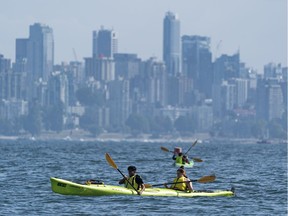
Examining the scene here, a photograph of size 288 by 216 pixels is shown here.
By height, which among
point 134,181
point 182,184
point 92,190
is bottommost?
point 92,190

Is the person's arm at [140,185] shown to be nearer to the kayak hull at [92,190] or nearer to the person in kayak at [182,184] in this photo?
the kayak hull at [92,190]

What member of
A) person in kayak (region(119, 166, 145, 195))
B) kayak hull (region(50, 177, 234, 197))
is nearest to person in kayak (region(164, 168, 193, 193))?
kayak hull (region(50, 177, 234, 197))

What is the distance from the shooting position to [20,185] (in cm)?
5803

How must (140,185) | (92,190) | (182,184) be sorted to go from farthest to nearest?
1. (182,184)
2. (92,190)
3. (140,185)

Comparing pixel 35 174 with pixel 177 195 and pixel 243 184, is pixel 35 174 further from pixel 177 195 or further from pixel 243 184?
pixel 177 195

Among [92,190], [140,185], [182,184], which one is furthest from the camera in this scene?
[182,184]

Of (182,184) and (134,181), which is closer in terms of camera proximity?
(134,181)

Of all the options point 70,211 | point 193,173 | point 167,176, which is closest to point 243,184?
point 167,176

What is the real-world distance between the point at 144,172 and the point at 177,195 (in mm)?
22596

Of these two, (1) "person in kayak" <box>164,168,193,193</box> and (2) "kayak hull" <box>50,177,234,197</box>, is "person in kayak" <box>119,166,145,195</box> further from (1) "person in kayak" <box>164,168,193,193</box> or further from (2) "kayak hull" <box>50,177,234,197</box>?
(1) "person in kayak" <box>164,168,193,193</box>

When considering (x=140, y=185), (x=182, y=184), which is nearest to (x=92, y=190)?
(x=140, y=185)

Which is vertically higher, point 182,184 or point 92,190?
point 182,184

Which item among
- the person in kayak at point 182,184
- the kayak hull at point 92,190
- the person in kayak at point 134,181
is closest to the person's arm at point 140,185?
the person in kayak at point 134,181

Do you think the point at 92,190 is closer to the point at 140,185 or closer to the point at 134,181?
the point at 134,181
